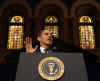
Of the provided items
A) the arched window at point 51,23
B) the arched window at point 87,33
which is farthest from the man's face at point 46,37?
the arched window at point 87,33

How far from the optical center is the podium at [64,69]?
3.42 ft

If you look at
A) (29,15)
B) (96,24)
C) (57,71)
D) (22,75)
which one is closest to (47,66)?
(57,71)

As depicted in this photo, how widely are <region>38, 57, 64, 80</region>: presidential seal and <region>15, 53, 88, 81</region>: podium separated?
0.02m

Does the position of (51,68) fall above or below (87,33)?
below

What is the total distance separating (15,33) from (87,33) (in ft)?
11.8

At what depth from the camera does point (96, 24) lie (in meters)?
6.83

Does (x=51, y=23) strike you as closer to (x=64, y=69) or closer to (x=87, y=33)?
(x=87, y=33)

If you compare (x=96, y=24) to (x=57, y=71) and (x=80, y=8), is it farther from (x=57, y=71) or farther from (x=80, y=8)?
(x=57, y=71)

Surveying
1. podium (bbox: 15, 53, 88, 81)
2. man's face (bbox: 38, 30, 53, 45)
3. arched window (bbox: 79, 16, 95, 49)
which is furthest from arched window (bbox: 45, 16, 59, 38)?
podium (bbox: 15, 53, 88, 81)

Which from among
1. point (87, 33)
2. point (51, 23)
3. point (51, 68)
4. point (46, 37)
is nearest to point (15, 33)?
point (51, 23)

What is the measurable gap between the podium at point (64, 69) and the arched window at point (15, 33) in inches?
234

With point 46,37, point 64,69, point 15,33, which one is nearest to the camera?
point 64,69

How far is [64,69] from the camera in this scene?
1060mm

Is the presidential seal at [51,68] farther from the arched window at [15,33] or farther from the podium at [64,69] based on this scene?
the arched window at [15,33]
